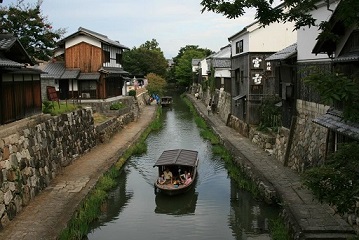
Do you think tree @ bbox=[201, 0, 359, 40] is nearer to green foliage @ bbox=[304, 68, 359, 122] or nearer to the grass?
green foliage @ bbox=[304, 68, 359, 122]

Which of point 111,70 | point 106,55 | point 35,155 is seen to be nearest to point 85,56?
point 106,55

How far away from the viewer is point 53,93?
2703 centimetres

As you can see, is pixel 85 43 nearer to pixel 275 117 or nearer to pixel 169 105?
pixel 275 117

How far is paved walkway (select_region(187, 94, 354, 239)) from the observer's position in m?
11.3

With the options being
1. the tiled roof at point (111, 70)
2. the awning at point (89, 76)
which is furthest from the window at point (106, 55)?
the awning at point (89, 76)

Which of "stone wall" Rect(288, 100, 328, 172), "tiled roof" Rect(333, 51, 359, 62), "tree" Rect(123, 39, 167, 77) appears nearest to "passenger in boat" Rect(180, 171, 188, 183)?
"stone wall" Rect(288, 100, 328, 172)

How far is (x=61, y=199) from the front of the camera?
15609 mm

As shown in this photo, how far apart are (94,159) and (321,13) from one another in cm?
1448

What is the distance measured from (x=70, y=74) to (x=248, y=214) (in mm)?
25033

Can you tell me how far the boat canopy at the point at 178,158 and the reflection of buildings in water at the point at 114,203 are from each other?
2.20 m

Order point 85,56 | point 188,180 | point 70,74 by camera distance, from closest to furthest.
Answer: point 188,180, point 70,74, point 85,56

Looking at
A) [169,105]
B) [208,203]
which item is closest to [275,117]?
[208,203]

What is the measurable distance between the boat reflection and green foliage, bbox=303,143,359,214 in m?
10.6

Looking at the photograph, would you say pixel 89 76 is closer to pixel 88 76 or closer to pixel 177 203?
pixel 88 76
